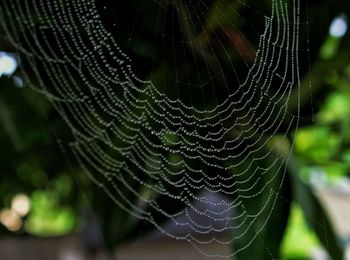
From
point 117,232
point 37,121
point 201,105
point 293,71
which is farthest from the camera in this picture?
point 37,121

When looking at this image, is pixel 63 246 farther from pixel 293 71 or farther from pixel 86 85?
pixel 293 71

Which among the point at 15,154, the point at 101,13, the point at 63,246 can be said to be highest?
the point at 101,13

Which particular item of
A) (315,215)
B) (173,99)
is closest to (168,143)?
(173,99)

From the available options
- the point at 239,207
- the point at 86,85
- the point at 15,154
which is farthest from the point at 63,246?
the point at 239,207

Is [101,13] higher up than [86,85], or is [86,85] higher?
[101,13]

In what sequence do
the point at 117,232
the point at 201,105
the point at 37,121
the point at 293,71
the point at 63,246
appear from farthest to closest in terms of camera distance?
the point at 63,246, the point at 37,121, the point at 117,232, the point at 201,105, the point at 293,71

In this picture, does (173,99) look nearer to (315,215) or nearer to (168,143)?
(168,143)

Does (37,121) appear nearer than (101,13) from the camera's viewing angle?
No
